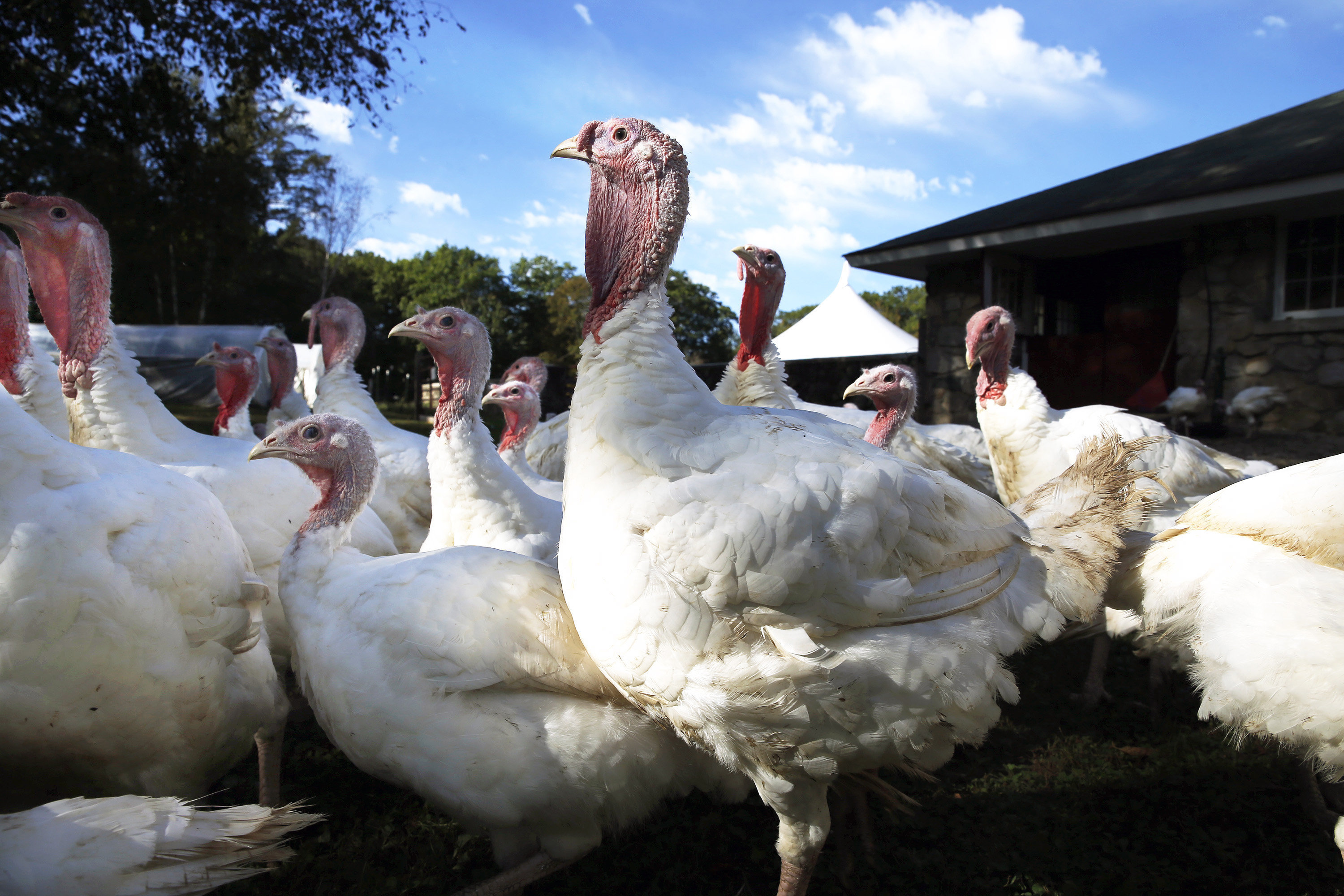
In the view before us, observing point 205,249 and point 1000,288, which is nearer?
point 1000,288

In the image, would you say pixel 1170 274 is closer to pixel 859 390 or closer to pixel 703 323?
pixel 859 390

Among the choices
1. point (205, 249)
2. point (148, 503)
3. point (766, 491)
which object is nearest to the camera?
point (766, 491)

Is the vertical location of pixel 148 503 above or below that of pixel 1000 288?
below

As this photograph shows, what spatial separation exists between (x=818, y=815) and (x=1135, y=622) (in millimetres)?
1744

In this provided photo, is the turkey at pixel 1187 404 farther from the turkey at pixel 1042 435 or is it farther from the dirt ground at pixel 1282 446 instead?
the turkey at pixel 1042 435

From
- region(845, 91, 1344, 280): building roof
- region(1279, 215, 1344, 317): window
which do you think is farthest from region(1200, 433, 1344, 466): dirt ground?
region(845, 91, 1344, 280): building roof

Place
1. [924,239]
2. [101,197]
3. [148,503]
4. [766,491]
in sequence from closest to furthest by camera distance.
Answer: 1. [766,491]
2. [148,503]
3. [924,239]
4. [101,197]

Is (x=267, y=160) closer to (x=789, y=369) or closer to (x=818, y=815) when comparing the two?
(x=789, y=369)

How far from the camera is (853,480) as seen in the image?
6.42 feet

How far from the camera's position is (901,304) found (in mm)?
74875

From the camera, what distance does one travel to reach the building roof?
8383 mm

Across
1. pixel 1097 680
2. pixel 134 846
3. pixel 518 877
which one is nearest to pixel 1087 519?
pixel 1097 680

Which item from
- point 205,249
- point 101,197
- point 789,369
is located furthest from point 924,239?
point 205,249

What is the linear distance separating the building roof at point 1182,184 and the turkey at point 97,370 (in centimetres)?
982
